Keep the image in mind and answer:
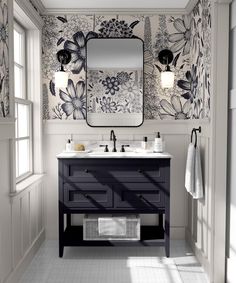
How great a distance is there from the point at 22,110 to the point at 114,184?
115 cm

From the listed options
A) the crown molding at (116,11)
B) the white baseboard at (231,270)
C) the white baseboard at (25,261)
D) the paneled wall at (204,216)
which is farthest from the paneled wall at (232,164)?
the white baseboard at (25,261)

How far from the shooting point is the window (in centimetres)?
363

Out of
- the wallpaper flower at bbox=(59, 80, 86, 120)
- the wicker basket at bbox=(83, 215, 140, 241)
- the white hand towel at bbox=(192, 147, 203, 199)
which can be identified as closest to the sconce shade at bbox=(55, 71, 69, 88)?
the wallpaper flower at bbox=(59, 80, 86, 120)

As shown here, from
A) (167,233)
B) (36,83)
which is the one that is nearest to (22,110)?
(36,83)

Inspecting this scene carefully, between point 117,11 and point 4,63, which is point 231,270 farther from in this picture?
point 117,11

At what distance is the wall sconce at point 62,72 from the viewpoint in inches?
157

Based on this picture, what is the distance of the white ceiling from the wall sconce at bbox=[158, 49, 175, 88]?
46 cm

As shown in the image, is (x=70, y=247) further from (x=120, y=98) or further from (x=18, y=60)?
(x=18, y=60)

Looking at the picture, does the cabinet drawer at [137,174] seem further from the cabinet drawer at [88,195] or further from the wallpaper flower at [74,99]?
the wallpaper flower at [74,99]

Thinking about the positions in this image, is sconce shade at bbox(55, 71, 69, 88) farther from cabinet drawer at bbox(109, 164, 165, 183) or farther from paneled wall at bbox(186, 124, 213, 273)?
paneled wall at bbox(186, 124, 213, 273)

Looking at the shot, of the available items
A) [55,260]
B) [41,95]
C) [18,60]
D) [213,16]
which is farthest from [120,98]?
[55,260]

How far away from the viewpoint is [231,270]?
115 inches

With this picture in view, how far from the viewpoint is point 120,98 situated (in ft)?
13.6

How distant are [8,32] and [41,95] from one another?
128cm
